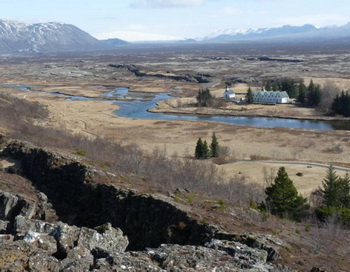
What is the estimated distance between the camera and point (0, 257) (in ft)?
38.9

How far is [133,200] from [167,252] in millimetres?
8633

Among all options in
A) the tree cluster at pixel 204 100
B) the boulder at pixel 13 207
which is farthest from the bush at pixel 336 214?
the tree cluster at pixel 204 100

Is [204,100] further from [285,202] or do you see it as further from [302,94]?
[285,202]

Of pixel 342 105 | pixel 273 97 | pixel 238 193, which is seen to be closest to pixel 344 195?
pixel 238 193

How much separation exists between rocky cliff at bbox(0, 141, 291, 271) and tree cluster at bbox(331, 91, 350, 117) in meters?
68.1

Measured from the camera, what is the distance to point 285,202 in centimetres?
3030

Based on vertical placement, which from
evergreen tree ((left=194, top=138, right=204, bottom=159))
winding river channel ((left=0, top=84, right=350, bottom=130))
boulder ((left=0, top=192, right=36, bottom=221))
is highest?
boulder ((left=0, top=192, right=36, bottom=221))

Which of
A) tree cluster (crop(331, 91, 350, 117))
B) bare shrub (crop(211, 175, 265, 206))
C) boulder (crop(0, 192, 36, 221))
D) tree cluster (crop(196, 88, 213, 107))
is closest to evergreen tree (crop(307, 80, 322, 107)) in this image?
tree cluster (crop(331, 91, 350, 117))

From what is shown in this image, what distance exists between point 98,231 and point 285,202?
56.3ft

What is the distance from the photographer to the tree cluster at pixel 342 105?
8704 cm

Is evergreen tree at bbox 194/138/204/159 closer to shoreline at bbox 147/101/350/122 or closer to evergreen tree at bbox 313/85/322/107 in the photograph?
shoreline at bbox 147/101/350/122

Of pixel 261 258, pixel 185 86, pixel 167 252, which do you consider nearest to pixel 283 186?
pixel 261 258

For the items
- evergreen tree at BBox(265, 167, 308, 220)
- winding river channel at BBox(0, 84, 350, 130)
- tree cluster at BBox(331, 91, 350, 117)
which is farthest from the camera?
tree cluster at BBox(331, 91, 350, 117)

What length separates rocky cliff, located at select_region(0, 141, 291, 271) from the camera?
1244 centimetres
